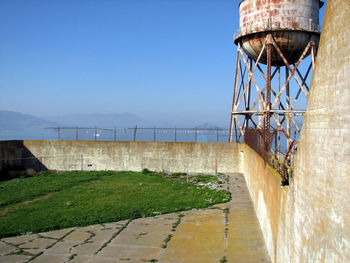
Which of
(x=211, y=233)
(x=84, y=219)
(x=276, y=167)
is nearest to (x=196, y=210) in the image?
(x=211, y=233)

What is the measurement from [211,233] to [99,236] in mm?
3277

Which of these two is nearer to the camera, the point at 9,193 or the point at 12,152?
the point at 9,193

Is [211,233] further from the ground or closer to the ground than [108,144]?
closer to the ground

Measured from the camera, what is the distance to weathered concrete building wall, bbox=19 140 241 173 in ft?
75.3

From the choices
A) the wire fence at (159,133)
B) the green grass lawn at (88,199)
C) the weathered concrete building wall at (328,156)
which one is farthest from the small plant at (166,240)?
the wire fence at (159,133)

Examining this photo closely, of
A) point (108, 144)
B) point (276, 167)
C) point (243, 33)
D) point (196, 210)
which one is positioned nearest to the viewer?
point (276, 167)

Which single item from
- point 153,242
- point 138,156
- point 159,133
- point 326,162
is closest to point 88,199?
point 153,242

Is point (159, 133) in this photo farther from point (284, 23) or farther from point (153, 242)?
point (153, 242)

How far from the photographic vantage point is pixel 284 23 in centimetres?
1900

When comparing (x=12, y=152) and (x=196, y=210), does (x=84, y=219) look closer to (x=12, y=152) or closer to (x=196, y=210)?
(x=196, y=210)

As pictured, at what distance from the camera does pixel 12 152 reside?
80.5ft

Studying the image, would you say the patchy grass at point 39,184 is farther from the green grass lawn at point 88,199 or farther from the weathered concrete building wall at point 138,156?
the weathered concrete building wall at point 138,156

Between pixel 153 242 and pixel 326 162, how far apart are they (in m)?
6.50

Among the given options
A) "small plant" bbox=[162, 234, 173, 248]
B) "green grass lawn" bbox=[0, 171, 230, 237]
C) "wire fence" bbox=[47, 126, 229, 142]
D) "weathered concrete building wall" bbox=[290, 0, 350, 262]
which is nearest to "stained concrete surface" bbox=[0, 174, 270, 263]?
"small plant" bbox=[162, 234, 173, 248]
